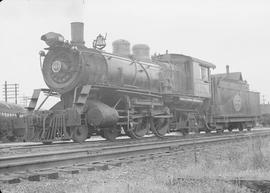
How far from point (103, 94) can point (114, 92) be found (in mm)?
Result: 400

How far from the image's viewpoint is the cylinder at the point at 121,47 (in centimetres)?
1655

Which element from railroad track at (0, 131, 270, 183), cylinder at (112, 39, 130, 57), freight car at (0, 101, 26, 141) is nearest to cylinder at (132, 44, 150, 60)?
cylinder at (112, 39, 130, 57)

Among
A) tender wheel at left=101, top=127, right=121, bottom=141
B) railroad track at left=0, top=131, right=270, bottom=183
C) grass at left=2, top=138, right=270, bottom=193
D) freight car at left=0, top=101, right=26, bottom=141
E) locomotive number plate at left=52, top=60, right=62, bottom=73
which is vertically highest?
locomotive number plate at left=52, top=60, right=62, bottom=73

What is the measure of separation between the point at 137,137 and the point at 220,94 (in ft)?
26.5

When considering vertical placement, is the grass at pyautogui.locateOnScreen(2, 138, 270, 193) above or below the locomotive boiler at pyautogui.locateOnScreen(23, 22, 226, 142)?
below

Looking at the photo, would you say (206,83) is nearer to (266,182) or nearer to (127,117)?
(127,117)

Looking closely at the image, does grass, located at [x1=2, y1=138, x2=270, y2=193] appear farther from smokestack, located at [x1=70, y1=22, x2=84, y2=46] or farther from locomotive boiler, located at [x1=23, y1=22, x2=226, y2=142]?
smokestack, located at [x1=70, y1=22, x2=84, y2=46]

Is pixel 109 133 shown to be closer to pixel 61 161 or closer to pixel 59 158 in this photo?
pixel 59 158

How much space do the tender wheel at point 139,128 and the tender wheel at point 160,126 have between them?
33 cm

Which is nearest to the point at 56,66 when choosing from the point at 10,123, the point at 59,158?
the point at 10,123

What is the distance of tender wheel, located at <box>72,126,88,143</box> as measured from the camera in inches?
495

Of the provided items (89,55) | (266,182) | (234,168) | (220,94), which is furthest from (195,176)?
(220,94)

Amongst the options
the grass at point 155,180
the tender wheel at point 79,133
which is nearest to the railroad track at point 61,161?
the grass at point 155,180

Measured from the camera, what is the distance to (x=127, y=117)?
14031 millimetres
